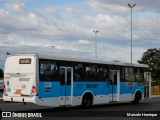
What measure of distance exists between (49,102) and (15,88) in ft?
5.78

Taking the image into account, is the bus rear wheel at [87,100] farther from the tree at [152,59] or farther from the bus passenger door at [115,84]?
the tree at [152,59]

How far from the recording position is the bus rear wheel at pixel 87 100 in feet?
71.6

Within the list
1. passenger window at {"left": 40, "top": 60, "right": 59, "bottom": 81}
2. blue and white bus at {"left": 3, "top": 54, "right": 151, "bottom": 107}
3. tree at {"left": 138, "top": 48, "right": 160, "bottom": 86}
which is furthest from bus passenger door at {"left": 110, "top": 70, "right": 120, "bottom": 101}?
tree at {"left": 138, "top": 48, "right": 160, "bottom": 86}

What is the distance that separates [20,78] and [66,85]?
100 inches

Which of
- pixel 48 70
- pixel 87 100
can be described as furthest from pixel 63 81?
pixel 87 100

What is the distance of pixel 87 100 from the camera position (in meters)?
22.1

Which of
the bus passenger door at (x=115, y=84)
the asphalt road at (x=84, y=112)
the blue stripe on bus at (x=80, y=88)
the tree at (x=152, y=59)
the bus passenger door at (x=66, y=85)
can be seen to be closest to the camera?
the asphalt road at (x=84, y=112)

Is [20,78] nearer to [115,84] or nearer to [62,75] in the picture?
[62,75]

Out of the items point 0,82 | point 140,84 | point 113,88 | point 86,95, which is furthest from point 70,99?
point 0,82

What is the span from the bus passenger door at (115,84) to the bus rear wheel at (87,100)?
220 cm

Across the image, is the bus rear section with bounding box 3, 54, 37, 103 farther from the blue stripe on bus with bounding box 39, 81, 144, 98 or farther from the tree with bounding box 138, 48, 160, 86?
the tree with bounding box 138, 48, 160, 86

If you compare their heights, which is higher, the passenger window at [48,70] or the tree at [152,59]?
the tree at [152,59]

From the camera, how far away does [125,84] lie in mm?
25375

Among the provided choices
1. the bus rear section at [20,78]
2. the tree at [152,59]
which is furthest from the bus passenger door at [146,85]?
the tree at [152,59]
